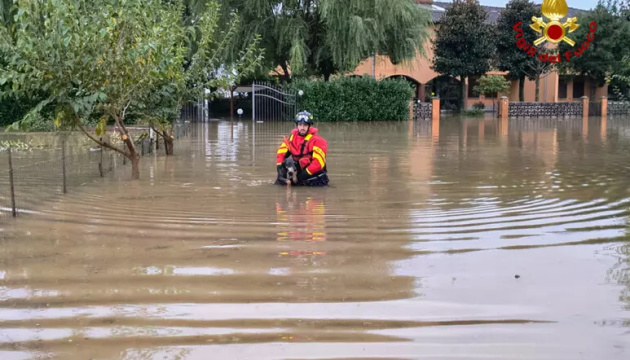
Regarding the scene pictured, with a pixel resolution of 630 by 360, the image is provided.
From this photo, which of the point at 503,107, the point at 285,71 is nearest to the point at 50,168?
the point at 285,71

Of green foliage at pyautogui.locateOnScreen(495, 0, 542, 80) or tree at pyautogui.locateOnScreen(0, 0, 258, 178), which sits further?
green foliage at pyautogui.locateOnScreen(495, 0, 542, 80)

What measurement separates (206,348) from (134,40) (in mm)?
6730

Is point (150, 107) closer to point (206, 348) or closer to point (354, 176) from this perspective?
point (354, 176)

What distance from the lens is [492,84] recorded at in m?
42.4

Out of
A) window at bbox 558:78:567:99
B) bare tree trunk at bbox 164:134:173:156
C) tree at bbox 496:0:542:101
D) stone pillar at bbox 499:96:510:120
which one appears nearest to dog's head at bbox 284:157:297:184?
bare tree trunk at bbox 164:134:173:156

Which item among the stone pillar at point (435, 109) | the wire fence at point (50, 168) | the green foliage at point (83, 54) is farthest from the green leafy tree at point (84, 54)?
the stone pillar at point (435, 109)

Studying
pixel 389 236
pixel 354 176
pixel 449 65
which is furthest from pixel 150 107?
pixel 449 65

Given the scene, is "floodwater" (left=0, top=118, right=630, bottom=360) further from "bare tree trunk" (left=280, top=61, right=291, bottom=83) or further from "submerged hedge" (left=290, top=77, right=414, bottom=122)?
"bare tree trunk" (left=280, top=61, right=291, bottom=83)

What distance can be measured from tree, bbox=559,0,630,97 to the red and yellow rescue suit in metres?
33.0

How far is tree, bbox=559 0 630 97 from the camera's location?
38781mm

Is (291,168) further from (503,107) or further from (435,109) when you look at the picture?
(503,107)

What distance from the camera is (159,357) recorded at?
3.65 metres

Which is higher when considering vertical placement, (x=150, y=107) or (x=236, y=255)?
(x=150, y=107)

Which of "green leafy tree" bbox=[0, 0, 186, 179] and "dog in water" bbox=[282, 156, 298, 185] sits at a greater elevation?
"green leafy tree" bbox=[0, 0, 186, 179]
